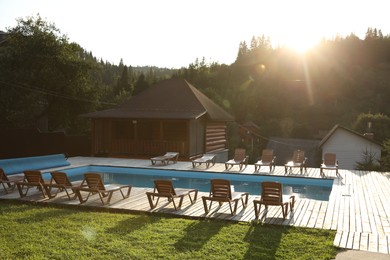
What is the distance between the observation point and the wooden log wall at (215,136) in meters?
23.5

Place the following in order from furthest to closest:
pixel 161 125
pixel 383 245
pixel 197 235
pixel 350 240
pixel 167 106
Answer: pixel 167 106, pixel 161 125, pixel 197 235, pixel 350 240, pixel 383 245

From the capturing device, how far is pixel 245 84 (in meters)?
66.9

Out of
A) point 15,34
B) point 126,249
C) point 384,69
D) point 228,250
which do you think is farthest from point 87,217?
point 384,69

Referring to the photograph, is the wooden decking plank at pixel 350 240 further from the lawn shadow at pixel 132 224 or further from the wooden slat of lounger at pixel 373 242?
the lawn shadow at pixel 132 224

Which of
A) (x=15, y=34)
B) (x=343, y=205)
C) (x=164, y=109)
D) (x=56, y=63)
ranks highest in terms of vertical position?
(x=15, y=34)

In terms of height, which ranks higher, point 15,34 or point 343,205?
point 15,34

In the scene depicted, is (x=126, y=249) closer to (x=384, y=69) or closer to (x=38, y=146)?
(x=38, y=146)

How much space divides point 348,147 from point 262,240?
2125 centimetres

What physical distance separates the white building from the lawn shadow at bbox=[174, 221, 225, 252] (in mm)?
20043

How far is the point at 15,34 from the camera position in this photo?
Answer: 94.2ft

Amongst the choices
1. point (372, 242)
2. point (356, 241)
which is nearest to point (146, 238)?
point (356, 241)

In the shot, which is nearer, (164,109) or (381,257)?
(381,257)

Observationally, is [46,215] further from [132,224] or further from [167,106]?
[167,106]

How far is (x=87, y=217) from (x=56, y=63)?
2347cm
